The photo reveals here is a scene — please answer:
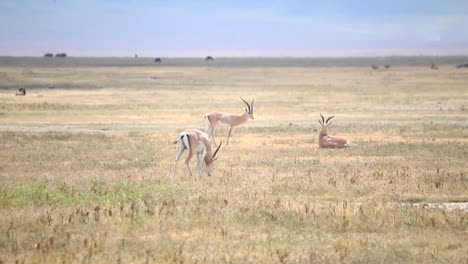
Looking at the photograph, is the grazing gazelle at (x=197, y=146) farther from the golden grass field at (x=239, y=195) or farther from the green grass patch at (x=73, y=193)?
the green grass patch at (x=73, y=193)

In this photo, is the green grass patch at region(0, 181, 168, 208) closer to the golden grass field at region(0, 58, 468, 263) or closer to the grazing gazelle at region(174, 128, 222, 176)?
the golden grass field at region(0, 58, 468, 263)

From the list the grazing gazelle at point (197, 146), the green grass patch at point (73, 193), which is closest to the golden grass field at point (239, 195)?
the green grass patch at point (73, 193)

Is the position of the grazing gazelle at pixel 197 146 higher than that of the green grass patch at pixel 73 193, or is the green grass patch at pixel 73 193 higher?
the grazing gazelle at pixel 197 146

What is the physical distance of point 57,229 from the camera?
1109 cm

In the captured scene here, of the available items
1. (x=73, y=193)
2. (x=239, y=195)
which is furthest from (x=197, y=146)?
(x=73, y=193)

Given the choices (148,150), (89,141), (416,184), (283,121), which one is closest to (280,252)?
(416,184)

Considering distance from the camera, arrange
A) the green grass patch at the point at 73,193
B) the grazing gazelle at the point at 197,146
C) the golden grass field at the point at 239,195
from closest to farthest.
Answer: the golden grass field at the point at 239,195
the green grass patch at the point at 73,193
the grazing gazelle at the point at 197,146

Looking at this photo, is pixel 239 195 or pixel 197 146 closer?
pixel 239 195

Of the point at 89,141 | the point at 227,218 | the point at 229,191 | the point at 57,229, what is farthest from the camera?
the point at 89,141

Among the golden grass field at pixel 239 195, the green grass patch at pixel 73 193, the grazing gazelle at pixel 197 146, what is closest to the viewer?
the golden grass field at pixel 239 195

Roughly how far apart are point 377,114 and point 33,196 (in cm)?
2948

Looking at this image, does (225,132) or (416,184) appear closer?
(416,184)

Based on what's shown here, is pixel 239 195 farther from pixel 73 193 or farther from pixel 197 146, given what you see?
pixel 197 146

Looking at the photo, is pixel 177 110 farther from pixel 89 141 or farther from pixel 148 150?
pixel 148 150
